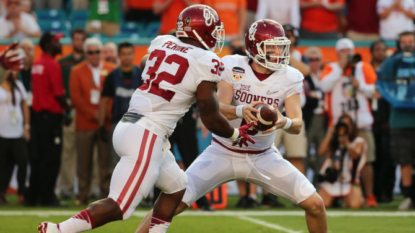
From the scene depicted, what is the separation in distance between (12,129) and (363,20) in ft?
19.4

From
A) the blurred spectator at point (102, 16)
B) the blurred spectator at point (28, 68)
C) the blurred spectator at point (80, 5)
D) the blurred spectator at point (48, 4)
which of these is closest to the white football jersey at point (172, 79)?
the blurred spectator at point (28, 68)

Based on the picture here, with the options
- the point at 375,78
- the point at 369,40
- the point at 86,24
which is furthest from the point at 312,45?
the point at 86,24

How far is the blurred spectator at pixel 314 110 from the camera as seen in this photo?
9.60m

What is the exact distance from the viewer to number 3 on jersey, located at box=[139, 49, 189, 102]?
470cm

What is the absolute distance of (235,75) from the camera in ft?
17.8

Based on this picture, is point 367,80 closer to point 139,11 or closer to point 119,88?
point 119,88

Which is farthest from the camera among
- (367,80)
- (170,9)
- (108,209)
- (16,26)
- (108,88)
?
(170,9)

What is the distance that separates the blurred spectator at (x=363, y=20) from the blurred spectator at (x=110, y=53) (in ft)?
12.7

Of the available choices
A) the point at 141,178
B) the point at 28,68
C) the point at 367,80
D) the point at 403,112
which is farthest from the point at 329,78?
the point at 141,178

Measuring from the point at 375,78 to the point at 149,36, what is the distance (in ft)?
14.4

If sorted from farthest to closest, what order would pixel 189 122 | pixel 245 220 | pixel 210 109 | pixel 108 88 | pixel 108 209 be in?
pixel 108 88 → pixel 189 122 → pixel 245 220 → pixel 210 109 → pixel 108 209

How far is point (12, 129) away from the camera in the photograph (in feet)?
29.5

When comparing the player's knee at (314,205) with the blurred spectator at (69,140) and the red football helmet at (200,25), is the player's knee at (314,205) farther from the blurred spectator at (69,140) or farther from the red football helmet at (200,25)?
the blurred spectator at (69,140)

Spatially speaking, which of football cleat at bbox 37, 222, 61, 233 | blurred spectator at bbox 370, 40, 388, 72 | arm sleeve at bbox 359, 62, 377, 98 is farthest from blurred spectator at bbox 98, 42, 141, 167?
football cleat at bbox 37, 222, 61, 233
